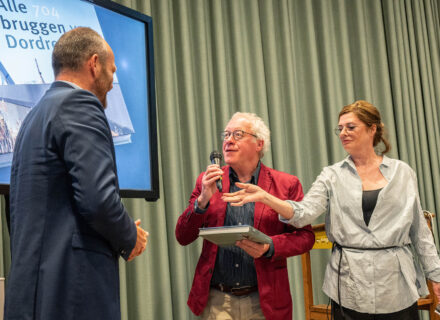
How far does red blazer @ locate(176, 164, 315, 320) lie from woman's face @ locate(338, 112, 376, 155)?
34 cm

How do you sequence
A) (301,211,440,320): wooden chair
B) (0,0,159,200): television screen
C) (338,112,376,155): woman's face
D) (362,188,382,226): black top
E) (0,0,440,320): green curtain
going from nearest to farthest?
(0,0,159,200): television screen
(362,188,382,226): black top
(338,112,376,155): woman's face
(301,211,440,320): wooden chair
(0,0,440,320): green curtain

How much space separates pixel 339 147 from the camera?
14.9 ft

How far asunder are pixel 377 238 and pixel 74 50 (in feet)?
5.16

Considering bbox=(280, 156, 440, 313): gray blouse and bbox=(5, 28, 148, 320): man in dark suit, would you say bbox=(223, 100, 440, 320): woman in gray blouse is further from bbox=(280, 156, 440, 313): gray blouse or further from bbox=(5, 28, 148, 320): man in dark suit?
bbox=(5, 28, 148, 320): man in dark suit

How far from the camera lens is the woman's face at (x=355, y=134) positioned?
2.55 meters

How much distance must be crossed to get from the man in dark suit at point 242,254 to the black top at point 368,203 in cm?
28

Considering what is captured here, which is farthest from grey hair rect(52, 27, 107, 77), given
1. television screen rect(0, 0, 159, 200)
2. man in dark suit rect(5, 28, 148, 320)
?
television screen rect(0, 0, 159, 200)

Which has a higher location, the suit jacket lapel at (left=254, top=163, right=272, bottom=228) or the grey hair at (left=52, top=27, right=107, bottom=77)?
the grey hair at (left=52, top=27, right=107, bottom=77)

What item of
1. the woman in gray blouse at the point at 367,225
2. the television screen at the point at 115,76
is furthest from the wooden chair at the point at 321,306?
the television screen at the point at 115,76

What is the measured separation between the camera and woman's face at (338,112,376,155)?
2555mm

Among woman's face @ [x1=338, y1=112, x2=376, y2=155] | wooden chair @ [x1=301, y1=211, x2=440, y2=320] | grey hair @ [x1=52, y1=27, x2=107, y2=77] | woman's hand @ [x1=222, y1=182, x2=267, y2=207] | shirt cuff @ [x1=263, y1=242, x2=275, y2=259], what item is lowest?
wooden chair @ [x1=301, y1=211, x2=440, y2=320]

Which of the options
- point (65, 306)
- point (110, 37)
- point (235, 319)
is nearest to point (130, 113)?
point (110, 37)

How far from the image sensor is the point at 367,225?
237cm

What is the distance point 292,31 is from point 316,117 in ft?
2.69
